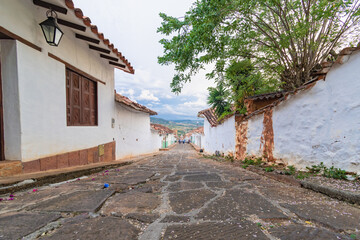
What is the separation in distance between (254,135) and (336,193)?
3.14m

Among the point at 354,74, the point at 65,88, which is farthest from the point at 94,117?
the point at 354,74

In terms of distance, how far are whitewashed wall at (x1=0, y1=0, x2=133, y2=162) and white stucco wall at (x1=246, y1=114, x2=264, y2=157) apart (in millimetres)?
4859

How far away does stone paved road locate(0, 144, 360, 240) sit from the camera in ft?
3.76

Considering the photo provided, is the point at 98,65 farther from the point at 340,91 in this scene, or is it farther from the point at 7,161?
the point at 340,91

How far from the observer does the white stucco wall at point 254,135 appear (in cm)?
459

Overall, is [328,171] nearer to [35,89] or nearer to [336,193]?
[336,193]

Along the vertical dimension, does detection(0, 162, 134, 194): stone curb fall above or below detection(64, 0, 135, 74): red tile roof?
below

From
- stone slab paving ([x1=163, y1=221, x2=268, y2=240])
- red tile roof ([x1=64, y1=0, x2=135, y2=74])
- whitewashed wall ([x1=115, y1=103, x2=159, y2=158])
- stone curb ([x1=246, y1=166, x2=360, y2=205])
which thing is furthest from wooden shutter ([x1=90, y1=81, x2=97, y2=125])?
stone curb ([x1=246, y1=166, x2=360, y2=205])

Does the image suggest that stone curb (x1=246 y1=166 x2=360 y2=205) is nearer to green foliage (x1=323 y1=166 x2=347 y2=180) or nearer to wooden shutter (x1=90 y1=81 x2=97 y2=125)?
green foliage (x1=323 y1=166 x2=347 y2=180)

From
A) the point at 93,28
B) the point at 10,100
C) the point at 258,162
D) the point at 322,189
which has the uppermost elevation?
the point at 93,28

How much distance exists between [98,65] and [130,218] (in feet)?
16.1

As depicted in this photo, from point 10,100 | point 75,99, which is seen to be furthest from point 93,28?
point 10,100

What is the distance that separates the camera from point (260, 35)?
5449 millimetres

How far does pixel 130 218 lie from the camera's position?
4.49 feet
